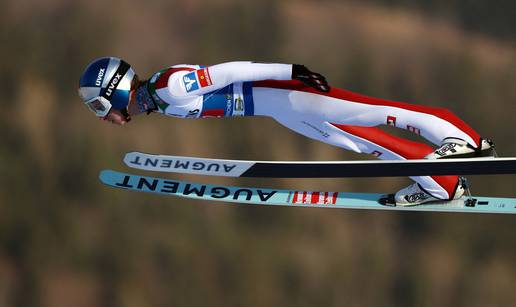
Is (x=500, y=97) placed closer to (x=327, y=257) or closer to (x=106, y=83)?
(x=327, y=257)

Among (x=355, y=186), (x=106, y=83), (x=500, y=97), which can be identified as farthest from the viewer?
(x=355, y=186)

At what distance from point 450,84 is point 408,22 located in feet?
2.26

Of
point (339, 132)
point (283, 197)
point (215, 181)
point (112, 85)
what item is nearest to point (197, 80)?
point (112, 85)

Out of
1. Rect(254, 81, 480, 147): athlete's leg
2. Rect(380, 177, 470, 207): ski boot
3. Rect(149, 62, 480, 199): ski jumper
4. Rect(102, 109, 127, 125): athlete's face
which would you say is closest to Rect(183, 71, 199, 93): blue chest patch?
Rect(149, 62, 480, 199): ski jumper

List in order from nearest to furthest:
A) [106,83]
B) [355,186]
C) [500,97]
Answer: [106,83] → [500,97] → [355,186]

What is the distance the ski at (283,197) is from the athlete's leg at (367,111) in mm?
625

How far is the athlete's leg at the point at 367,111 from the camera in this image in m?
3.70

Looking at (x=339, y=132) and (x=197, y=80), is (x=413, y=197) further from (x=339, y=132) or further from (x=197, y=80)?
(x=197, y=80)

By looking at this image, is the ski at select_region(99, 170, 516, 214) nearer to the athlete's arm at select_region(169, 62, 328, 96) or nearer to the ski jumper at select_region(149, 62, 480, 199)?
the ski jumper at select_region(149, 62, 480, 199)

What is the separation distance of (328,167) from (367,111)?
36 centimetres

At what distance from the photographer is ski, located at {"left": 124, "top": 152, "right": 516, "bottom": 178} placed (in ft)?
11.8

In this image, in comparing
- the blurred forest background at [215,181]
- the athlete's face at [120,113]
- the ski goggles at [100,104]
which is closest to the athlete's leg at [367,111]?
the athlete's face at [120,113]

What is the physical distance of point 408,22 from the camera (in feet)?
21.1

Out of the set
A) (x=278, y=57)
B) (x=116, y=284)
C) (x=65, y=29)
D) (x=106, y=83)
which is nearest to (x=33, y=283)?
(x=116, y=284)
